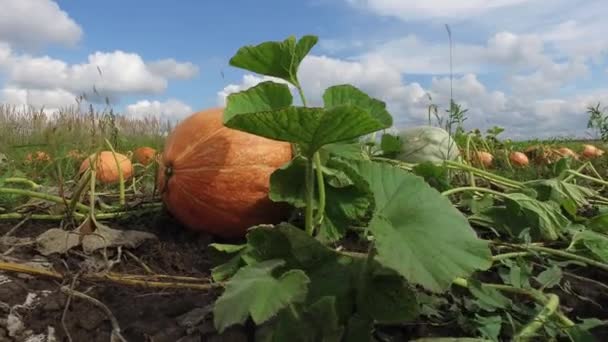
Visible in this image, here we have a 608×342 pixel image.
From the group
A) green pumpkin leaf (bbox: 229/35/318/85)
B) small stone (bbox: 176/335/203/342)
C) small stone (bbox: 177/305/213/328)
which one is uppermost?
green pumpkin leaf (bbox: 229/35/318/85)

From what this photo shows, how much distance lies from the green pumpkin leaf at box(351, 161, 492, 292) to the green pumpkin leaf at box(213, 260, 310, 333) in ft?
0.59

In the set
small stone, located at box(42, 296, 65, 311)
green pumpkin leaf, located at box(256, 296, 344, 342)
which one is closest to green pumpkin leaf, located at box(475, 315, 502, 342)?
green pumpkin leaf, located at box(256, 296, 344, 342)

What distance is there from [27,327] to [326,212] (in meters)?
0.83

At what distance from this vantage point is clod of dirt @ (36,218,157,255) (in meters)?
1.89

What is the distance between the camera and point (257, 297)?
3.85 feet

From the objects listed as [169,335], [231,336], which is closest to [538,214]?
[231,336]

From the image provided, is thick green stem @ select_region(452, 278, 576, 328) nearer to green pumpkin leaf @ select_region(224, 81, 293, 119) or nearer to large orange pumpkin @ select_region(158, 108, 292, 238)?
green pumpkin leaf @ select_region(224, 81, 293, 119)

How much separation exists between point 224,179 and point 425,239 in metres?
1.01

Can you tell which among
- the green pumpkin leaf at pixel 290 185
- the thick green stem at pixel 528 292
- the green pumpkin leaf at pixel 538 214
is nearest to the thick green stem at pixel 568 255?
the green pumpkin leaf at pixel 538 214

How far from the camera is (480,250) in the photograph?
121cm

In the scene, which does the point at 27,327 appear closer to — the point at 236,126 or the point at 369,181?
the point at 236,126

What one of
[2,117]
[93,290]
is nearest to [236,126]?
[93,290]

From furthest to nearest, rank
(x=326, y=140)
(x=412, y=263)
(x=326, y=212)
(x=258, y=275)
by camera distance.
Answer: (x=326, y=212) < (x=326, y=140) < (x=258, y=275) < (x=412, y=263)

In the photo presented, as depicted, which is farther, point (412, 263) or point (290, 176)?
point (290, 176)
